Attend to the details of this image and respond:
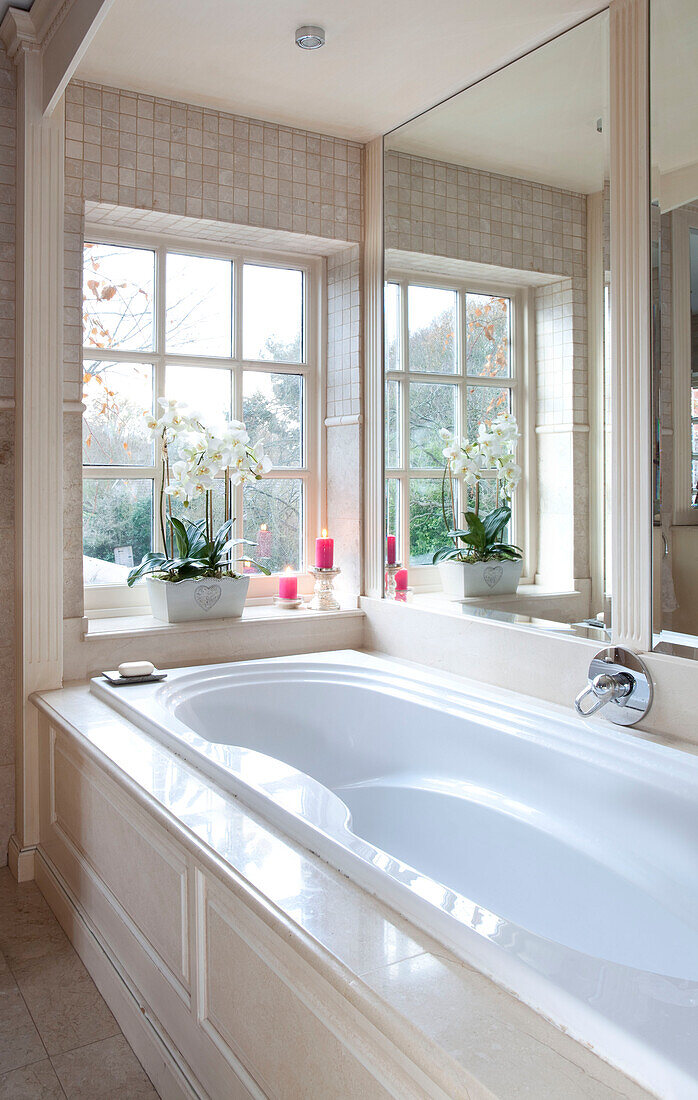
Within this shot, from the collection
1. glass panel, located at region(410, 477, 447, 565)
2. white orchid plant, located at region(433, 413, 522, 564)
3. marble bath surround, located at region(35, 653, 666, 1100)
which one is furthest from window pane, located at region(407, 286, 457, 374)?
marble bath surround, located at region(35, 653, 666, 1100)

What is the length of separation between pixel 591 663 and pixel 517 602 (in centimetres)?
38

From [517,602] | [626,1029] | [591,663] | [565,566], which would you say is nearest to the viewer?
[626,1029]

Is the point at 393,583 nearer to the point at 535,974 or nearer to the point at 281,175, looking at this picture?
the point at 281,175

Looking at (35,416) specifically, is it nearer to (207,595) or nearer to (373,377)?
(207,595)

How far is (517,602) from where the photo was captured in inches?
101

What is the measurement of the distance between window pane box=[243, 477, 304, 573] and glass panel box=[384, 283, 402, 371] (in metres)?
0.60

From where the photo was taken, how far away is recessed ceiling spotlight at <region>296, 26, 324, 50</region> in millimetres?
2438

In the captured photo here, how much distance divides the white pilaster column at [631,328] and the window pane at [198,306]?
153cm

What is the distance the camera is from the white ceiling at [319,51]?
7.64 feet

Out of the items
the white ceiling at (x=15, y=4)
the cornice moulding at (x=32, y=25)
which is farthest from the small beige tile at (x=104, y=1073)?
the white ceiling at (x=15, y=4)

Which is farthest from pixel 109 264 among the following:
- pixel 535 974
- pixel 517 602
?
pixel 535 974

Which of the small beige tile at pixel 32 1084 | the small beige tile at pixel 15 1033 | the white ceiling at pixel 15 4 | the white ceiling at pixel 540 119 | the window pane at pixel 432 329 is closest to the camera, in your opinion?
the small beige tile at pixel 32 1084

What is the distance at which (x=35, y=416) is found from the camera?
8.43ft

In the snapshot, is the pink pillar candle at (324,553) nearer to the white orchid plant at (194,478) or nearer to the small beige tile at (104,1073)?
the white orchid plant at (194,478)
